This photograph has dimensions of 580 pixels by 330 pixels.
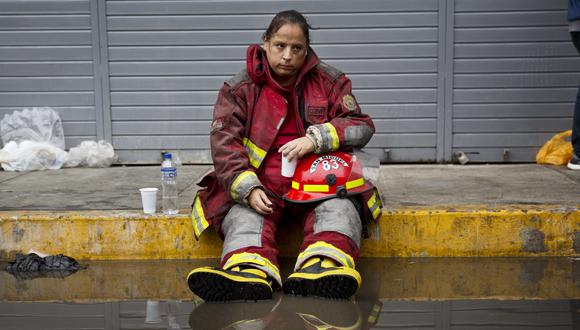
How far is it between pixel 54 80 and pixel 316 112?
140 inches

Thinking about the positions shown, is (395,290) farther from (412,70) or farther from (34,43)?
(34,43)

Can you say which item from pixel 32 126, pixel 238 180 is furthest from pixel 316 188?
pixel 32 126

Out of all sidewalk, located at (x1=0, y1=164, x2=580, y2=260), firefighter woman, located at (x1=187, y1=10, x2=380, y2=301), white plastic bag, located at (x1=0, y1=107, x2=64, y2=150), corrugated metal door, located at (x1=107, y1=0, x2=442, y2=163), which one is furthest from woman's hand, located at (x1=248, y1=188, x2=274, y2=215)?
white plastic bag, located at (x1=0, y1=107, x2=64, y2=150)

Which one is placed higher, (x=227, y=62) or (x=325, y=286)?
(x=227, y=62)

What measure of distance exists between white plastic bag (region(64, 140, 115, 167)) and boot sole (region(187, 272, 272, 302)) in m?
3.41

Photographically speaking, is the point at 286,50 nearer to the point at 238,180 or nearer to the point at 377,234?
the point at 238,180

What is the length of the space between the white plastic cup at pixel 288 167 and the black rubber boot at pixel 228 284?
0.68 metres

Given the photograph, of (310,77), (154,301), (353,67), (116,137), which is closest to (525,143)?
(353,67)

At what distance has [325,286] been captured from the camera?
12.5 feet

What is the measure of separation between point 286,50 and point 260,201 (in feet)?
2.80

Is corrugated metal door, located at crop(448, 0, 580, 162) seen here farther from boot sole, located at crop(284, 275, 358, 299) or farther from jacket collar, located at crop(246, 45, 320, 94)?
boot sole, located at crop(284, 275, 358, 299)

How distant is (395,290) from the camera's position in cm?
411

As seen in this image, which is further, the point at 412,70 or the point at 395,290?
the point at 412,70

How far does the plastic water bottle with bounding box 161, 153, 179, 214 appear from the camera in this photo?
486 cm
